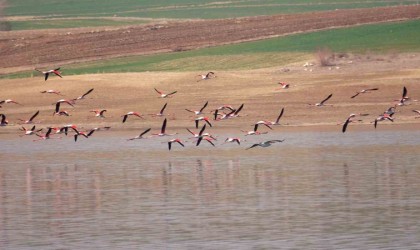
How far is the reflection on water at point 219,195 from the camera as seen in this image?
2070cm

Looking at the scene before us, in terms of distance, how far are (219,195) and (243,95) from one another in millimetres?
→ 20472

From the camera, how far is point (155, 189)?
1079 inches

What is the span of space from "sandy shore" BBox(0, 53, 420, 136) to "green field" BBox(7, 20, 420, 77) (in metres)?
3.23

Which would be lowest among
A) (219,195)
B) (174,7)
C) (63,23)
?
(219,195)

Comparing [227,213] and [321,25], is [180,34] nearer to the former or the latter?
[321,25]

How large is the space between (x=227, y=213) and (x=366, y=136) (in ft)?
51.6

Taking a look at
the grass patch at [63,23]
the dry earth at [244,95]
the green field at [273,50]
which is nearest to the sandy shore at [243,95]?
the dry earth at [244,95]

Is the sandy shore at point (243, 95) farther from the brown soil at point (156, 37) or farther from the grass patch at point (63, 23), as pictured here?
the grass patch at point (63, 23)

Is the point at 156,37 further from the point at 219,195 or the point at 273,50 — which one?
the point at 219,195

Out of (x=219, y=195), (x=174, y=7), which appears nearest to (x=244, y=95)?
(x=219, y=195)

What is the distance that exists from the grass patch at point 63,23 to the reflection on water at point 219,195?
5284 cm

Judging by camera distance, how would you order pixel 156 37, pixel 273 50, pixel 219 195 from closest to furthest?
pixel 219 195, pixel 273 50, pixel 156 37

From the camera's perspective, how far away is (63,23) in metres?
93.5

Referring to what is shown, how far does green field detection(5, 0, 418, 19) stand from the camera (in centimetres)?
9412
